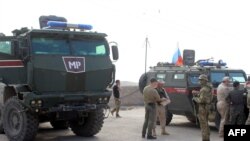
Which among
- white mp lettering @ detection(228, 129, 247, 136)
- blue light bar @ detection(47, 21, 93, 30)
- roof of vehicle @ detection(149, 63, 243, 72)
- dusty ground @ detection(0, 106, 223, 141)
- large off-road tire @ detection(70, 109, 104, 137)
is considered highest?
blue light bar @ detection(47, 21, 93, 30)

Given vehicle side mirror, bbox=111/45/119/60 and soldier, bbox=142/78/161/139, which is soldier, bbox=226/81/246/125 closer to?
soldier, bbox=142/78/161/139

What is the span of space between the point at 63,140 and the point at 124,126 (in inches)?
122

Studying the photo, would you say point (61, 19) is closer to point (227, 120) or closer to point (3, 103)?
point (3, 103)

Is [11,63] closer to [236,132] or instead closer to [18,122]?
[18,122]

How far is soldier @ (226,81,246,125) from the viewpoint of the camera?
1132 cm

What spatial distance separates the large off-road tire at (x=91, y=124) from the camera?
12070mm

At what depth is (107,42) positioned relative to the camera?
462 inches

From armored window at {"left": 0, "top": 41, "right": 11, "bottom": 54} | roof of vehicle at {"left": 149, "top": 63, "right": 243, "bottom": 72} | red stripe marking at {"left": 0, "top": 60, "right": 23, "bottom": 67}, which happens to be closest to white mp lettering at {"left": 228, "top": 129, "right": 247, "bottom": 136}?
red stripe marking at {"left": 0, "top": 60, "right": 23, "bottom": 67}

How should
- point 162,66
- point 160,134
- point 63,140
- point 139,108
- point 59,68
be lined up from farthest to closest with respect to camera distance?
point 139,108
point 162,66
point 160,134
point 63,140
point 59,68

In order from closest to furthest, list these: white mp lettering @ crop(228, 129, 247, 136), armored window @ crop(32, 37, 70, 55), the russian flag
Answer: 1. white mp lettering @ crop(228, 129, 247, 136)
2. armored window @ crop(32, 37, 70, 55)
3. the russian flag

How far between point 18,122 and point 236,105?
Answer: 514 cm

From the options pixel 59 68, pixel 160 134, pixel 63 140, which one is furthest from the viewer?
pixel 160 134

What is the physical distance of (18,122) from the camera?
1103 centimetres

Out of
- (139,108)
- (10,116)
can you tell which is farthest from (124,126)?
(139,108)
